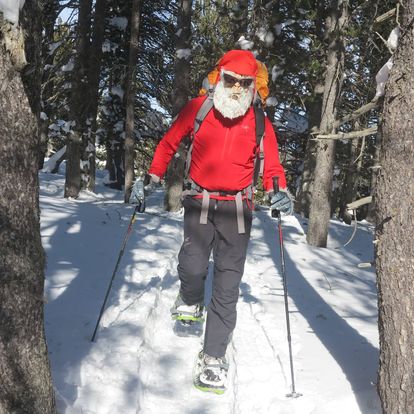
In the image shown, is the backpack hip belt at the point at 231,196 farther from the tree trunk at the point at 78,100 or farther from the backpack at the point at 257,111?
the tree trunk at the point at 78,100

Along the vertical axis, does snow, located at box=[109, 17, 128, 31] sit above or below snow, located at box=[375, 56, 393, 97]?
above

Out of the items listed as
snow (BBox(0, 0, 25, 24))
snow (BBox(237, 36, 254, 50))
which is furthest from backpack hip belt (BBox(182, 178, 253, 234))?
snow (BBox(237, 36, 254, 50))

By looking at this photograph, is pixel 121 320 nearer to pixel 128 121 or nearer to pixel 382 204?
pixel 382 204

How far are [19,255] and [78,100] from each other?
11187mm

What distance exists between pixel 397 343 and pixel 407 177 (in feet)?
3.50

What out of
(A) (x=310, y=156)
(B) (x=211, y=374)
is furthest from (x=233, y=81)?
(A) (x=310, y=156)

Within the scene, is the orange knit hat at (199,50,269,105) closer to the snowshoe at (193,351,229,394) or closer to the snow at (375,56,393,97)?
the snow at (375,56,393,97)

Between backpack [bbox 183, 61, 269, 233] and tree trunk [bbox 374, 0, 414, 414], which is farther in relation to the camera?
backpack [bbox 183, 61, 269, 233]

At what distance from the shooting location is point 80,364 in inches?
133

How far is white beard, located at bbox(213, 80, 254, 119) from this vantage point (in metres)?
3.60

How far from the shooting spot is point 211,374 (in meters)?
3.52

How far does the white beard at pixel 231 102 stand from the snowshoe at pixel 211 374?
6.65ft

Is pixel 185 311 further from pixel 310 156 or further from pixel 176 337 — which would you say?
pixel 310 156

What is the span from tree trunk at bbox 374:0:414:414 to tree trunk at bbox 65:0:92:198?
426 inches
